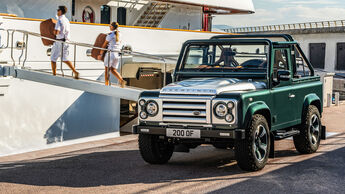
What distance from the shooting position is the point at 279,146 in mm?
11328

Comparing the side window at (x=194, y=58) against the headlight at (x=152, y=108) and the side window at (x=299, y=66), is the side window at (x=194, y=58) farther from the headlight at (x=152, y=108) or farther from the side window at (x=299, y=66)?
the side window at (x=299, y=66)

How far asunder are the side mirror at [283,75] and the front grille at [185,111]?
5.12 feet

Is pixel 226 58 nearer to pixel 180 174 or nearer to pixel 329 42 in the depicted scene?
pixel 180 174

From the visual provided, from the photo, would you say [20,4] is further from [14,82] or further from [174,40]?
[174,40]

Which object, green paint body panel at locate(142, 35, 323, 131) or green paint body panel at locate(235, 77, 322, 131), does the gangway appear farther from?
green paint body panel at locate(235, 77, 322, 131)

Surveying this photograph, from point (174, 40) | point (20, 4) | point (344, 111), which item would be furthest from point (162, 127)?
point (344, 111)

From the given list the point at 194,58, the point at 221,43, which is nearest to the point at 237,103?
the point at 221,43

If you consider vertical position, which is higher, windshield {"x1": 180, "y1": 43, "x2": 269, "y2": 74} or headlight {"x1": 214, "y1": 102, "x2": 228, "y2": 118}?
windshield {"x1": 180, "y1": 43, "x2": 269, "y2": 74}

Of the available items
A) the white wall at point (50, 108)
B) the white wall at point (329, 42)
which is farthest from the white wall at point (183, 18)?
the white wall at point (329, 42)

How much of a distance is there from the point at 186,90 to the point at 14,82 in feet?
24.4

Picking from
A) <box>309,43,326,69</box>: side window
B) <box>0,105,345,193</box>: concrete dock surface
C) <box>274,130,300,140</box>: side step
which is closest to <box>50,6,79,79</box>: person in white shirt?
<box>0,105,345,193</box>: concrete dock surface

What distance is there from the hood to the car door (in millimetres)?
315

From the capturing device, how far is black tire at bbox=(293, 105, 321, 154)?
974cm

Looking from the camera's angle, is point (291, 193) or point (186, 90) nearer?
point (291, 193)
